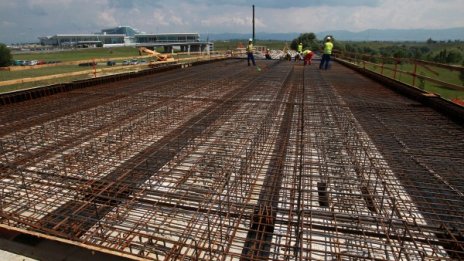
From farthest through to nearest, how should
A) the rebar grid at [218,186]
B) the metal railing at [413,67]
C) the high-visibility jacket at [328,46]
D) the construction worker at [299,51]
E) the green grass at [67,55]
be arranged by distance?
the green grass at [67,55], the construction worker at [299,51], the high-visibility jacket at [328,46], the metal railing at [413,67], the rebar grid at [218,186]

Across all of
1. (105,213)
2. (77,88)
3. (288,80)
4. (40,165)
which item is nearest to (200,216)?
(105,213)

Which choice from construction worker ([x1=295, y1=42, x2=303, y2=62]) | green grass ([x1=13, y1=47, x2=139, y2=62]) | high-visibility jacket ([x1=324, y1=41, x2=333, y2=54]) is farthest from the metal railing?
green grass ([x1=13, y1=47, x2=139, y2=62])

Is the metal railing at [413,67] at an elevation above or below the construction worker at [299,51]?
below

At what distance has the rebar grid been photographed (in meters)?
2.96

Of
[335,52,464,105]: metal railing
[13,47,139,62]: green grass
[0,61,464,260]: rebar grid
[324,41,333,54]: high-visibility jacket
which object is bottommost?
[0,61,464,260]: rebar grid

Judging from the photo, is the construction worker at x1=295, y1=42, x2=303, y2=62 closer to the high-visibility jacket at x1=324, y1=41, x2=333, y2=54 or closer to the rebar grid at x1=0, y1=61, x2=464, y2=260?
the high-visibility jacket at x1=324, y1=41, x2=333, y2=54

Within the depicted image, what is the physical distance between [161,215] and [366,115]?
221 inches

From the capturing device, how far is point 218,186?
387 cm

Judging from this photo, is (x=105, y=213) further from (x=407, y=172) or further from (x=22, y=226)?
(x=407, y=172)

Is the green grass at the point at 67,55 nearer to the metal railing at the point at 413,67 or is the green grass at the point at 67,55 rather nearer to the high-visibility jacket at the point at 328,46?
the metal railing at the point at 413,67

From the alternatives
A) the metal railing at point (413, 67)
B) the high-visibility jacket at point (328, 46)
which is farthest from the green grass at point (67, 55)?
the high-visibility jacket at point (328, 46)

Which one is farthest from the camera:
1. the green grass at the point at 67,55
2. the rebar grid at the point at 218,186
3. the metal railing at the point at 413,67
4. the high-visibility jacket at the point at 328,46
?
the green grass at the point at 67,55

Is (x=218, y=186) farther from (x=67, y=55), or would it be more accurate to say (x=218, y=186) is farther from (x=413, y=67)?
(x=67, y=55)

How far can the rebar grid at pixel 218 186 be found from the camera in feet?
9.72
